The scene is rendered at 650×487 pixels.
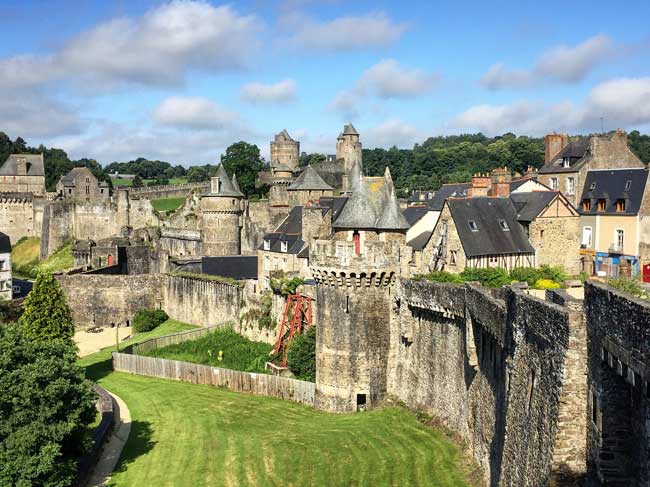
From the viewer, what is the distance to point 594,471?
10.7 meters

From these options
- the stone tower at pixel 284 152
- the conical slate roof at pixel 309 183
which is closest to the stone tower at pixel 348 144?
the stone tower at pixel 284 152

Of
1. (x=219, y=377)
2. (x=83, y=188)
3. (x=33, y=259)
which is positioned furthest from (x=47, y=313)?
(x=83, y=188)

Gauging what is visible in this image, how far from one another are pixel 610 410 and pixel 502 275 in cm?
1537

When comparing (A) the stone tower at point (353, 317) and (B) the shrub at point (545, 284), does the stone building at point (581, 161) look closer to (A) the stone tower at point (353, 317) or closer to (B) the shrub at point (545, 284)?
(B) the shrub at point (545, 284)

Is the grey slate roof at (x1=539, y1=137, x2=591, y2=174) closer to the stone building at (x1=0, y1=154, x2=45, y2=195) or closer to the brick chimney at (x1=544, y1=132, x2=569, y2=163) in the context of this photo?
the brick chimney at (x1=544, y1=132, x2=569, y2=163)

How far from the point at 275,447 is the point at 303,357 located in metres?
6.80

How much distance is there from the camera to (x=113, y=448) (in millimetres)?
23766

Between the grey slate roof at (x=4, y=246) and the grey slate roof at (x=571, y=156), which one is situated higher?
the grey slate roof at (x=571, y=156)

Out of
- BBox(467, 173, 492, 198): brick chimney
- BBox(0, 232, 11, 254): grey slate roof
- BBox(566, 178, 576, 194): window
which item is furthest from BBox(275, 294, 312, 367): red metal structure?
BBox(0, 232, 11, 254): grey slate roof

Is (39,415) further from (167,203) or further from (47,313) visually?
(167,203)

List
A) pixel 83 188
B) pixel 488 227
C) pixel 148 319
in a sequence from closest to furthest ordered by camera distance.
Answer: pixel 488 227, pixel 148 319, pixel 83 188

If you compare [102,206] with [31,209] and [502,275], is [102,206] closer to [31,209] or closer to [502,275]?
[31,209]

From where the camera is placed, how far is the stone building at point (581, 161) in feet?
133

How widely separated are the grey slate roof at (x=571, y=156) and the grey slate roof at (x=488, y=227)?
1208 centimetres
